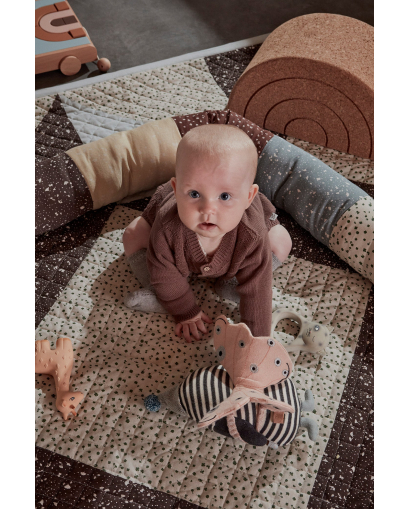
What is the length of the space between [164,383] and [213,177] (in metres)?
0.46

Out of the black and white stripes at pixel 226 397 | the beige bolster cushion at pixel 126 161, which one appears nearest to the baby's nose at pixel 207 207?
the black and white stripes at pixel 226 397

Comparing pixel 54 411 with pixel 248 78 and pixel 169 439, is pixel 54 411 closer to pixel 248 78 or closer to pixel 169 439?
pixel 169 439

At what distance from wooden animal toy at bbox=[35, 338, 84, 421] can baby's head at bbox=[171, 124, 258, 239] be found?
1.25 ft

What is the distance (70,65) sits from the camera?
5.27ft

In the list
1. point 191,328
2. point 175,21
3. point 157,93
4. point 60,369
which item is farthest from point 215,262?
point 175,21

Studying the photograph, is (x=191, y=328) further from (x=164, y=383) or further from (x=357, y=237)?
(x=357, y=237)

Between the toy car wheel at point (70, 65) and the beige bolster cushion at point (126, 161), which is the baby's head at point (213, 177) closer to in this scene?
the beige bolster cushion at point (126, 161)

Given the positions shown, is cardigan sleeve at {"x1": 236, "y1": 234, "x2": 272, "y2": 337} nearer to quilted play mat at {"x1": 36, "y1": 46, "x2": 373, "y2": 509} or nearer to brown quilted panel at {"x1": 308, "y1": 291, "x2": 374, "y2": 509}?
quilted play mat at {"x1": 36, "y1": 46, "x2": 373, "y2": 509}

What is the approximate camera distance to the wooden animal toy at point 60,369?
3.23 feet

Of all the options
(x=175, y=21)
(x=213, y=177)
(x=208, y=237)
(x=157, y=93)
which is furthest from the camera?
(x=175, y=21)

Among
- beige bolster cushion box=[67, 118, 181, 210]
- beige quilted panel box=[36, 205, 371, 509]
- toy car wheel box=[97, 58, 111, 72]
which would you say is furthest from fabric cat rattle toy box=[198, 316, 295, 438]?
toy car wheel box=[97, 58, 111, 72]

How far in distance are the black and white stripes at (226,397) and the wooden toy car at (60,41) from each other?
113cm

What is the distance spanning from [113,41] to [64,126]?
0.54 metres

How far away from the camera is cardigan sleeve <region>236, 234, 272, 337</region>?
3.36 ft
